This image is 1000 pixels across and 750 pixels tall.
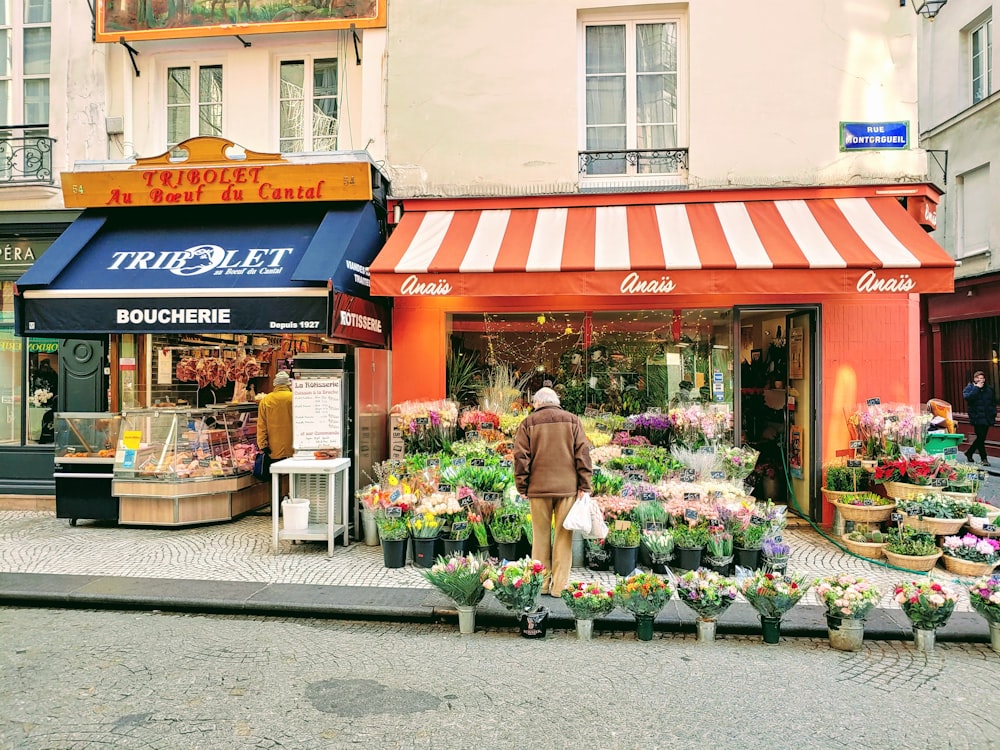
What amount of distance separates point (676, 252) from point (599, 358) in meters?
2.02

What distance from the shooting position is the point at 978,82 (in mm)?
17094

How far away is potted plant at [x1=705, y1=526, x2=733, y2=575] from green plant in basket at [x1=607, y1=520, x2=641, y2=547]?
26.9 inches

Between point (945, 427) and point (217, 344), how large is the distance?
10783mm

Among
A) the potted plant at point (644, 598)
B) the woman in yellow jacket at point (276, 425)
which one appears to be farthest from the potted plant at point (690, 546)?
the woman in yellow jacket at point (276, 425)

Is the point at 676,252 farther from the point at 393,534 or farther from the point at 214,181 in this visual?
the point at 214,181

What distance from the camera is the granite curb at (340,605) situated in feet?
17.7

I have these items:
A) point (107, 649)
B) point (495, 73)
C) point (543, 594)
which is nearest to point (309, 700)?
point (107, 649)

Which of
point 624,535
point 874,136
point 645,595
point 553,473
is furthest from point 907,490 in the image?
point 874,136

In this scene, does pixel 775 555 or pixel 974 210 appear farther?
pixel 974 210

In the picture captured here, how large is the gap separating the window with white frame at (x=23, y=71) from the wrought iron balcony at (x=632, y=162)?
8049 millimetres

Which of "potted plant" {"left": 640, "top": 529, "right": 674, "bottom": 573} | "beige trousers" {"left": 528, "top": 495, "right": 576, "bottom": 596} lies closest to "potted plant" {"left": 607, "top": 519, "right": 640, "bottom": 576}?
"potted plant" {"left": 640, "top": 529, "right": 674, "bottom": 573}

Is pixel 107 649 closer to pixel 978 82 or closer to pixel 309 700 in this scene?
pixel 309 700

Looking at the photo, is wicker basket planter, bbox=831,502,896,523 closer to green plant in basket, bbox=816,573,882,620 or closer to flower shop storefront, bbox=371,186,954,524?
flower shop storefront, bbox=371,186,954,524

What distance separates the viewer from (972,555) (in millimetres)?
6578
